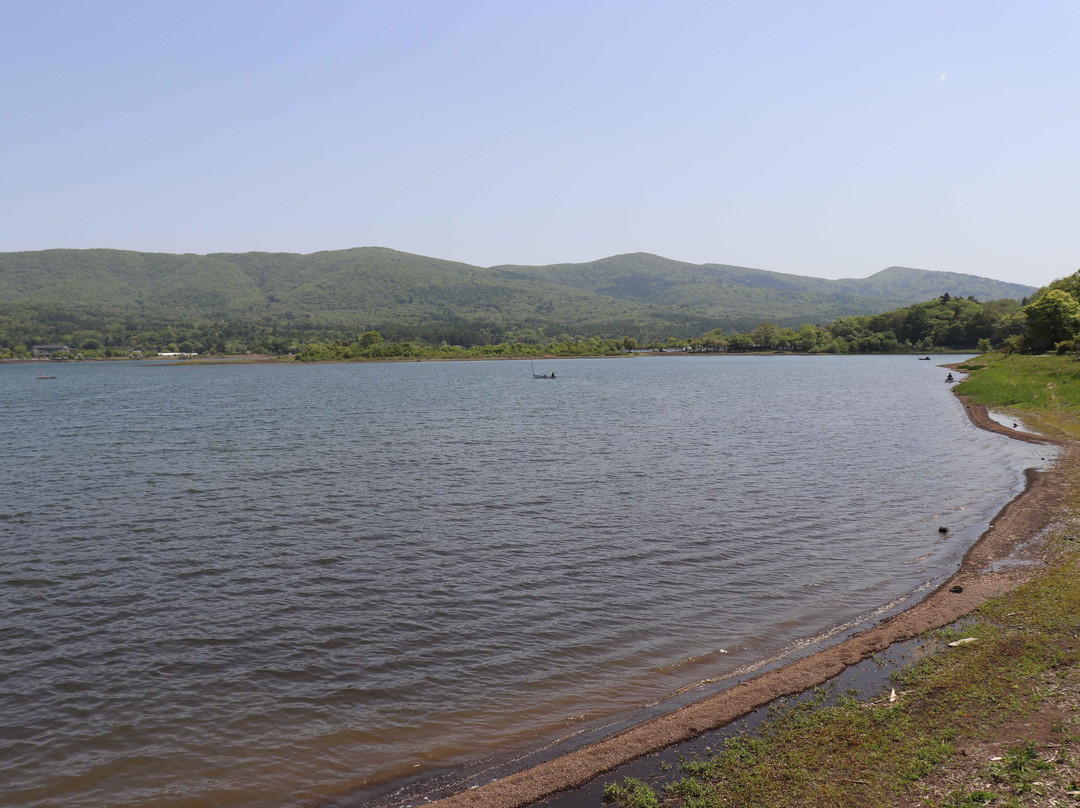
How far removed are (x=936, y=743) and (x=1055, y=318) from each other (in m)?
114

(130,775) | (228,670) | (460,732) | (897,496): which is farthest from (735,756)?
(897,496)

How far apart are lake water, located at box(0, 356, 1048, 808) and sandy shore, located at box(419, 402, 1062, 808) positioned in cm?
105

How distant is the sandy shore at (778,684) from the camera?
10055 mm

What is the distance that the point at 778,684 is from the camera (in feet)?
41.7

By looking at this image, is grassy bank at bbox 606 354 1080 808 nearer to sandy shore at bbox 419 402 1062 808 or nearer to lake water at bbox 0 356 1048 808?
sandy shore at bbox 419 402 1062 808

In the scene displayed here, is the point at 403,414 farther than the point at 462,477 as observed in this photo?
Yes

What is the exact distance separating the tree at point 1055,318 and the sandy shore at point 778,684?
310 feet

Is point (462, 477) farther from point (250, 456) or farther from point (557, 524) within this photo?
point (250, 456)

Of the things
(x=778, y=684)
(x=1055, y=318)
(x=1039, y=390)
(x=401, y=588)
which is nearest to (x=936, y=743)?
(x=778, y=684)

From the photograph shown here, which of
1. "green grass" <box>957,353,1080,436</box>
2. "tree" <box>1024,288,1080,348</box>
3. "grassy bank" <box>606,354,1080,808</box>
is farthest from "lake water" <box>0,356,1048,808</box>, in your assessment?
"tree" <box>1024,288,1080,348</box>

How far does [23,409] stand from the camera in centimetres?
8212

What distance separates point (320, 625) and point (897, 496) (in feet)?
79.8

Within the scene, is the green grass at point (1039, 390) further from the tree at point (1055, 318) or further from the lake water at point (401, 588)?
the tree at point (1055, 318)

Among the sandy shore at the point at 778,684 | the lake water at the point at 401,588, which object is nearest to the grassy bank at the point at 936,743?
the sandy shore at the point at 778,684
